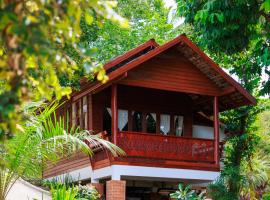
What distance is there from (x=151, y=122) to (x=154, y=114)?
29cm

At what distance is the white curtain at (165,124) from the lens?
19.8 m

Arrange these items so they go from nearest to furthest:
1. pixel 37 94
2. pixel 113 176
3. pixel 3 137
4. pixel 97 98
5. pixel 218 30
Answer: pixel 3 137 < pixel 37 94 < pixel 218 30 < pixel 113 176 < pixel 97 98

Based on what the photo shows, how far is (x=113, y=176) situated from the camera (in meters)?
16.3

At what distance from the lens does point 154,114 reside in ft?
64.6

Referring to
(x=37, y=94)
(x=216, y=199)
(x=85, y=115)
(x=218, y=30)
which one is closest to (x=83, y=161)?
(x=85, y=115)

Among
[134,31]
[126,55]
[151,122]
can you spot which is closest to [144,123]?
[151,122]

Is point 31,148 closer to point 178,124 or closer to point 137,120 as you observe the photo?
point 137,120

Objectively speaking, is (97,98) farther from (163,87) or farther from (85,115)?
(163,87)

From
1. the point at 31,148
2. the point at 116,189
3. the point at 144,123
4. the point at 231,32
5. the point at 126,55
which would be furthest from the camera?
the point at 144,123

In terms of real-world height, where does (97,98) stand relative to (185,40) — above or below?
below

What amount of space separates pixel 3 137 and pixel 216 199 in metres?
13.4

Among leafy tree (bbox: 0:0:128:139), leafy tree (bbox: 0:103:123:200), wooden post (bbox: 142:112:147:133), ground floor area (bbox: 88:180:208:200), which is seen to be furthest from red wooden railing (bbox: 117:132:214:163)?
leafy tree (bbox: 0:0:128:139)

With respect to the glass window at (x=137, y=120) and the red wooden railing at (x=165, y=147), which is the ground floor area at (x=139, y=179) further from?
the glass window at (x=137, y=120)

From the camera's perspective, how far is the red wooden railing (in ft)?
54.2
